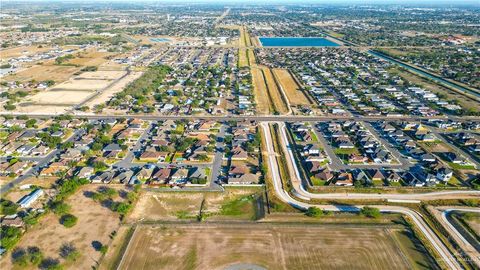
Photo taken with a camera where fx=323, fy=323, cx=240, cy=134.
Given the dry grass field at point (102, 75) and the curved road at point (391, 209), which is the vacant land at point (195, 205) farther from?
the dry grass field at point (102, 75)

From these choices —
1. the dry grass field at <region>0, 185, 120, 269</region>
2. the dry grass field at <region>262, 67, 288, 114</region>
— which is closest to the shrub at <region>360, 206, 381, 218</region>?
the dry grass field at <region>0, 185, 120, 269</region>

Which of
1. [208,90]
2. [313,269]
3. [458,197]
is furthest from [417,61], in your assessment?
[313,269]

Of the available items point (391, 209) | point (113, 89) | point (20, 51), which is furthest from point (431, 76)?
point (20, 51)

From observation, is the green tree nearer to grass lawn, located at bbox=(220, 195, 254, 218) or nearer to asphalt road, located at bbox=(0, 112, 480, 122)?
grass lawn, located at bbox=(220, 195, 254, 218)

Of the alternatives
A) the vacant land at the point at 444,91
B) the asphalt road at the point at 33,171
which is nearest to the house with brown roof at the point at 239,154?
the asphalt road at the point at 33,171

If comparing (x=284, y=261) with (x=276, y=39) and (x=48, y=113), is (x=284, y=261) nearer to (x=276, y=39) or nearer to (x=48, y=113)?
(x=48, y=113)

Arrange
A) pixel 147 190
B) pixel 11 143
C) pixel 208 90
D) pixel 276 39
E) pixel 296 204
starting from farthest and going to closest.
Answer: pixel 276 39
pixel 208 90
pixel 11 143
pixel 147 190
pixel 296 204
